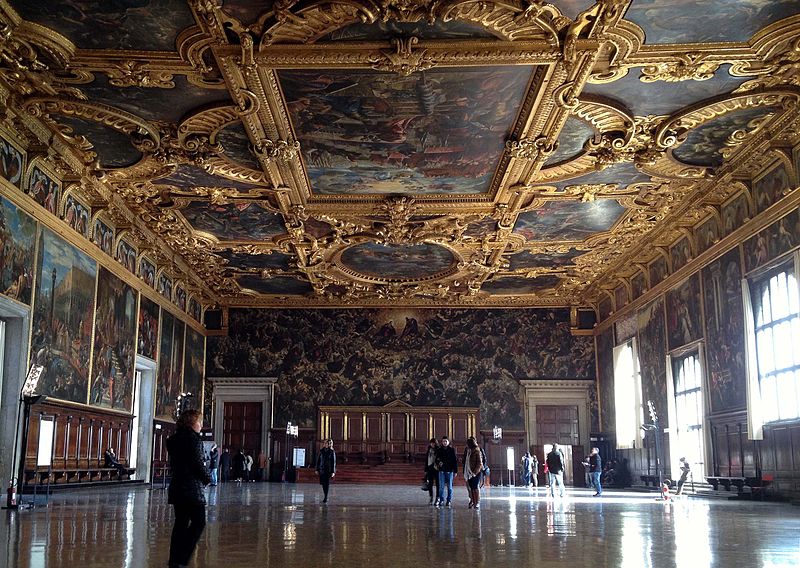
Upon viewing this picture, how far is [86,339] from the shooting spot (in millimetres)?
19406

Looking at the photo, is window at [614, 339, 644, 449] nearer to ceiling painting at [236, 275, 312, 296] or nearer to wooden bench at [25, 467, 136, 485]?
ceiling painting at [236, 275, 312, 296]

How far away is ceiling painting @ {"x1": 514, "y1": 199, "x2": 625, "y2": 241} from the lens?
2103 cm

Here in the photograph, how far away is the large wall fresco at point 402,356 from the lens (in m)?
33.2

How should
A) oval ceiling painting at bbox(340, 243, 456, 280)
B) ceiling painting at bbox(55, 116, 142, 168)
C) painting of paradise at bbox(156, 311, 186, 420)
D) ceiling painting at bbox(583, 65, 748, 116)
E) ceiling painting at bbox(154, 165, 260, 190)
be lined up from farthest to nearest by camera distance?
painting of paradise at bbox(156, 311, 186, 420), oval ceiling painting at bbox(340, 243, 456, 280), ceiling painting at bbox(154, 165, 260, 190), ceiling painting at bbox(55, 116, 142, 168), ceiling painting at bbox(583, 65, 748, 116)

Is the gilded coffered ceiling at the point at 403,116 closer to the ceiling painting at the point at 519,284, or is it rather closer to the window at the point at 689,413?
the window at the point at 689,413

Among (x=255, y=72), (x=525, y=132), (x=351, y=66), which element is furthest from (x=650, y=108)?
(x=255, y=72)

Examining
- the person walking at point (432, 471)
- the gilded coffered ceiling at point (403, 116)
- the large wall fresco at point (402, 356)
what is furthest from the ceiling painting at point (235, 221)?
the large wall fresco at point (402, 356)

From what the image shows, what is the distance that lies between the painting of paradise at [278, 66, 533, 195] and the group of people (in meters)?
6.14

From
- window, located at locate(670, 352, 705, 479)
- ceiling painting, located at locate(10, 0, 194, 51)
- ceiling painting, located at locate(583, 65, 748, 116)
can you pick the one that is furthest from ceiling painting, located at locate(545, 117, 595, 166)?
ceiling painting, located at locate(10, 0, 194, 51)

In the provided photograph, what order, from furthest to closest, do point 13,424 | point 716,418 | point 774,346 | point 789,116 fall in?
point 716,418
point 774,346
point 13,424
point 789,116

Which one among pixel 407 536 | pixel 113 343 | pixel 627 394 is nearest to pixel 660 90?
pixel 407 536

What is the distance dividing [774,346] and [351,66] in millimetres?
11053

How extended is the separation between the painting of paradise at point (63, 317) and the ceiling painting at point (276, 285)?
10383 millimetres

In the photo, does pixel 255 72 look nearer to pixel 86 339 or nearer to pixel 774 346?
pixel 86 339
